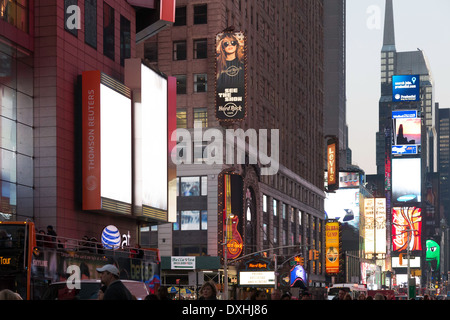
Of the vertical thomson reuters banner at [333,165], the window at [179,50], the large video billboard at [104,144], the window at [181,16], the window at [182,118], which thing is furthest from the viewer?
the vertical thomson reuters banner at [333,165]

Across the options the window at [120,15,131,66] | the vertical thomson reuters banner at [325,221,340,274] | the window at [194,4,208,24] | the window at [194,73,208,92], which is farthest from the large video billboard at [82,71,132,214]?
the vertical thomson reuters banner at [325,221,340,274]

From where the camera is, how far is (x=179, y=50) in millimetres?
89375

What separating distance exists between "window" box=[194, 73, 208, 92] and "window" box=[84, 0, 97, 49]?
1556 inches

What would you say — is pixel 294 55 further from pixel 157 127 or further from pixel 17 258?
pixel 17 258

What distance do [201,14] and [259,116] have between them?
55.6 ft

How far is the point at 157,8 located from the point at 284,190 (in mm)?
59765

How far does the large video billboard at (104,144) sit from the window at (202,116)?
121 feet

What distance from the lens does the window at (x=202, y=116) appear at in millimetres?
86375

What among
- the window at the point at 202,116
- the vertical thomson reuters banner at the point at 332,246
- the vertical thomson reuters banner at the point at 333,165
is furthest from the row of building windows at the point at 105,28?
the vertical thomson reuters banner at the point at 333,165

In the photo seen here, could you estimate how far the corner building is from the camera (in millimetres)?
86625

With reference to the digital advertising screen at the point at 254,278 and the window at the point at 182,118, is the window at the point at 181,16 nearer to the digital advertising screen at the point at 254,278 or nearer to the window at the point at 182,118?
the window at the point at 182,118

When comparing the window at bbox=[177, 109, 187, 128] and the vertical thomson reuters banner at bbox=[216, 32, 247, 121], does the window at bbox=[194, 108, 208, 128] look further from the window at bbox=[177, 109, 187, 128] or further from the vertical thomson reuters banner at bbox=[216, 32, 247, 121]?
the vertical thomson reuters banner at bbox=[216, 32, 247, 121]

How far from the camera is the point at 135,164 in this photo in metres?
50.9

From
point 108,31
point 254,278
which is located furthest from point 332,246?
point 108,31
